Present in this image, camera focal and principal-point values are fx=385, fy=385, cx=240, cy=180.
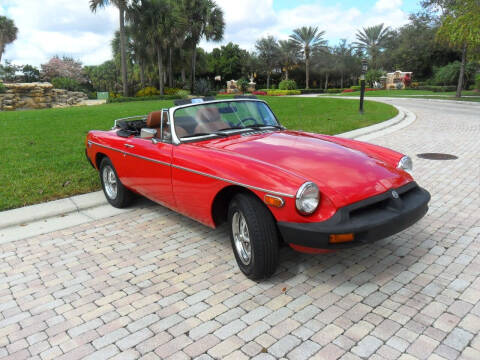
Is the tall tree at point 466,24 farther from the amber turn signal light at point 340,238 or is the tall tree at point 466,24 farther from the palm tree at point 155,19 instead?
the palm tree at point 155,19

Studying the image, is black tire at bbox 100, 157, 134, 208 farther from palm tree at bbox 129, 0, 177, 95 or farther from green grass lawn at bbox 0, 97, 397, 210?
palm tree at bbox 129, 0, 177, 95

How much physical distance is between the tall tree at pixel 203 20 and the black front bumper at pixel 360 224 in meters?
40.1

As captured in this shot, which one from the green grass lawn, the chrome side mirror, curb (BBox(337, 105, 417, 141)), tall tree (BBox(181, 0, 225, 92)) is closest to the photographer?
the chrome side mirror

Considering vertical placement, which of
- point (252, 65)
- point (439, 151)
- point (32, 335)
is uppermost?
point (252, 65)

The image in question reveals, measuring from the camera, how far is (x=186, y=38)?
1668 inches

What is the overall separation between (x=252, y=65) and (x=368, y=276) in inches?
2625

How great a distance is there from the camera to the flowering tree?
7050 cm

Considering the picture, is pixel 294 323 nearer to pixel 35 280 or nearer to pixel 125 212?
pixel 35 280

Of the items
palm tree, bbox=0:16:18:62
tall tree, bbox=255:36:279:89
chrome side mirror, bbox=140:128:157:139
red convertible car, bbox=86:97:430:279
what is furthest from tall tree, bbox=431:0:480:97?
palm tree, bbox=0:16:18:62

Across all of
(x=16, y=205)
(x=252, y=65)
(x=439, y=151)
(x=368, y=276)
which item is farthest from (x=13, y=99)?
(x=252, y=65)

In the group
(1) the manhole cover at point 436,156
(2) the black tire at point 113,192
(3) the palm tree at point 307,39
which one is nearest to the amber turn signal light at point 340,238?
(2) the black tire at point 113,192

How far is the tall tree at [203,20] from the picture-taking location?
40.6 metres

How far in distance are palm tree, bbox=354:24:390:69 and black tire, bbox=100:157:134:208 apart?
65.0 metres

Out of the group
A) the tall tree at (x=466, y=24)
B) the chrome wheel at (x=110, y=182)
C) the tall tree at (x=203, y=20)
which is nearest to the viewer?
the chrome wheel at (x=110, y=182)
